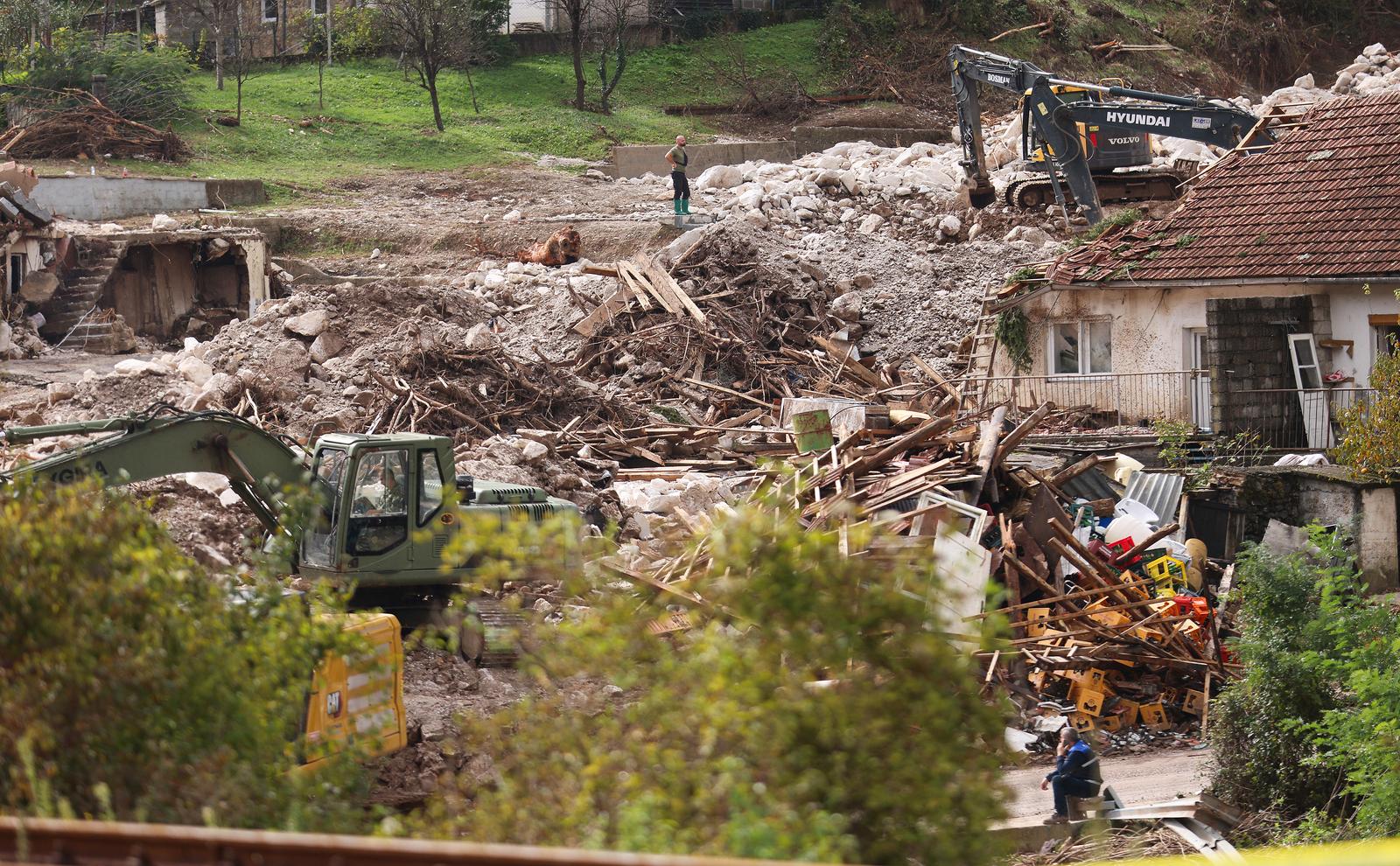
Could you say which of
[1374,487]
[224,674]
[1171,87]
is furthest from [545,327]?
[1171,87]

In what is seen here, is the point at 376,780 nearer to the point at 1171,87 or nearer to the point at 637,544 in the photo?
the point at 637,544

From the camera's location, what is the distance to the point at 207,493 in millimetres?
15125

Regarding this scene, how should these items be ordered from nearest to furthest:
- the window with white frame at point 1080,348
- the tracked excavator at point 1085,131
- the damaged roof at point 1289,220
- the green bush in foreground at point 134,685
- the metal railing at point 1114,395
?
the green bush in foreground at point 134,685, the damaged roof at point 1289,220, the metal railing at point 1114,395, the window with white frame at point 1080,348, the tracked excavator at point 1085,131

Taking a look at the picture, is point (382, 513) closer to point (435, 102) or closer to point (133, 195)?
point (133, 195)

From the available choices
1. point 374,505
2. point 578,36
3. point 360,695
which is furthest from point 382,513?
point 578,36

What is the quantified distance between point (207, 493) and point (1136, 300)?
1360 centimetres

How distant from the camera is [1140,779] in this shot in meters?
12.5

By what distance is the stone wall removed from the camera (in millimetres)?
20297

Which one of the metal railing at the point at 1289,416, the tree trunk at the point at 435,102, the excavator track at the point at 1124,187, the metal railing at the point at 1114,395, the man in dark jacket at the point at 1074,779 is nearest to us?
the man in dark jacket at the point at 1074,779

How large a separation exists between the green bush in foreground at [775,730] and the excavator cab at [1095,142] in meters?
24.3

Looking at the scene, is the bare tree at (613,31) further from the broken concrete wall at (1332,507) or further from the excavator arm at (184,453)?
the excavator arm at (184,453)

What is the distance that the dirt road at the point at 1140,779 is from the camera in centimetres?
1177

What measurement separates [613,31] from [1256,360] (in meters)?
31.1

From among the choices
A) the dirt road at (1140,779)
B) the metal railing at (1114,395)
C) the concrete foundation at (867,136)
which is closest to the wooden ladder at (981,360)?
the metal railing at (1114,395)
